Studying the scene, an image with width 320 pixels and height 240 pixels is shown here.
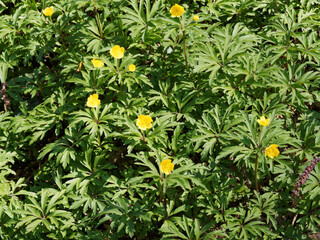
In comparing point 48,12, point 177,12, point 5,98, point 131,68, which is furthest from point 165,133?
point 5,98

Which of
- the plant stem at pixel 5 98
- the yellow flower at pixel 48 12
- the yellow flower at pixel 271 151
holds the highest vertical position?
the yellow flower at pixel 48 12

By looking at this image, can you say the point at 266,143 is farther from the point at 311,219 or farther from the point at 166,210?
the point at 166,210

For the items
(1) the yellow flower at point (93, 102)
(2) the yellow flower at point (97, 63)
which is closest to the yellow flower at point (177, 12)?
(2) the yellow flower at point (97, 63)

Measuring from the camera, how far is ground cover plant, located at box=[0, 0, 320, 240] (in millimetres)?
2754

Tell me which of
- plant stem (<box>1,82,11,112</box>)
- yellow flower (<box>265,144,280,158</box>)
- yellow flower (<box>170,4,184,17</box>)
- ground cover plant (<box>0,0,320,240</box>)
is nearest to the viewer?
yellow flower (<box>265,144,280,158</box>)

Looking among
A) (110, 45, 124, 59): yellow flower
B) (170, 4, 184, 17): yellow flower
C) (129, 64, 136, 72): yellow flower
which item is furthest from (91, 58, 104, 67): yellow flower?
(170, 4, 184, 17): yellow flower

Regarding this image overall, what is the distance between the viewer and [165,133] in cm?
298

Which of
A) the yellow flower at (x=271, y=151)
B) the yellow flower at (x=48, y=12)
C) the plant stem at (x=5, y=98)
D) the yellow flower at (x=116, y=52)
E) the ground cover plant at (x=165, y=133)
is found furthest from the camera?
the plant stem at (x=5, y=98)

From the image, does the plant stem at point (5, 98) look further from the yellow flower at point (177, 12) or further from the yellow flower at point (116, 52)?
the yellow flower at point (177, 12)

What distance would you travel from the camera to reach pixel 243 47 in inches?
123

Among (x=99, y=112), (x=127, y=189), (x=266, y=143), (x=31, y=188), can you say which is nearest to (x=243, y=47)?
(x=266, y=143)

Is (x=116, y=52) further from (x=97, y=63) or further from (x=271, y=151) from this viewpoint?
(x=271, y=151)

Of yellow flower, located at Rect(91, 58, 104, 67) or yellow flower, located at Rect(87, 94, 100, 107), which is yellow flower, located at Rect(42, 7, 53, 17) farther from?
yellow flower, located at Rect(87, 94, 100, 107)

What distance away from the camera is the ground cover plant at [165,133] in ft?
9.04
